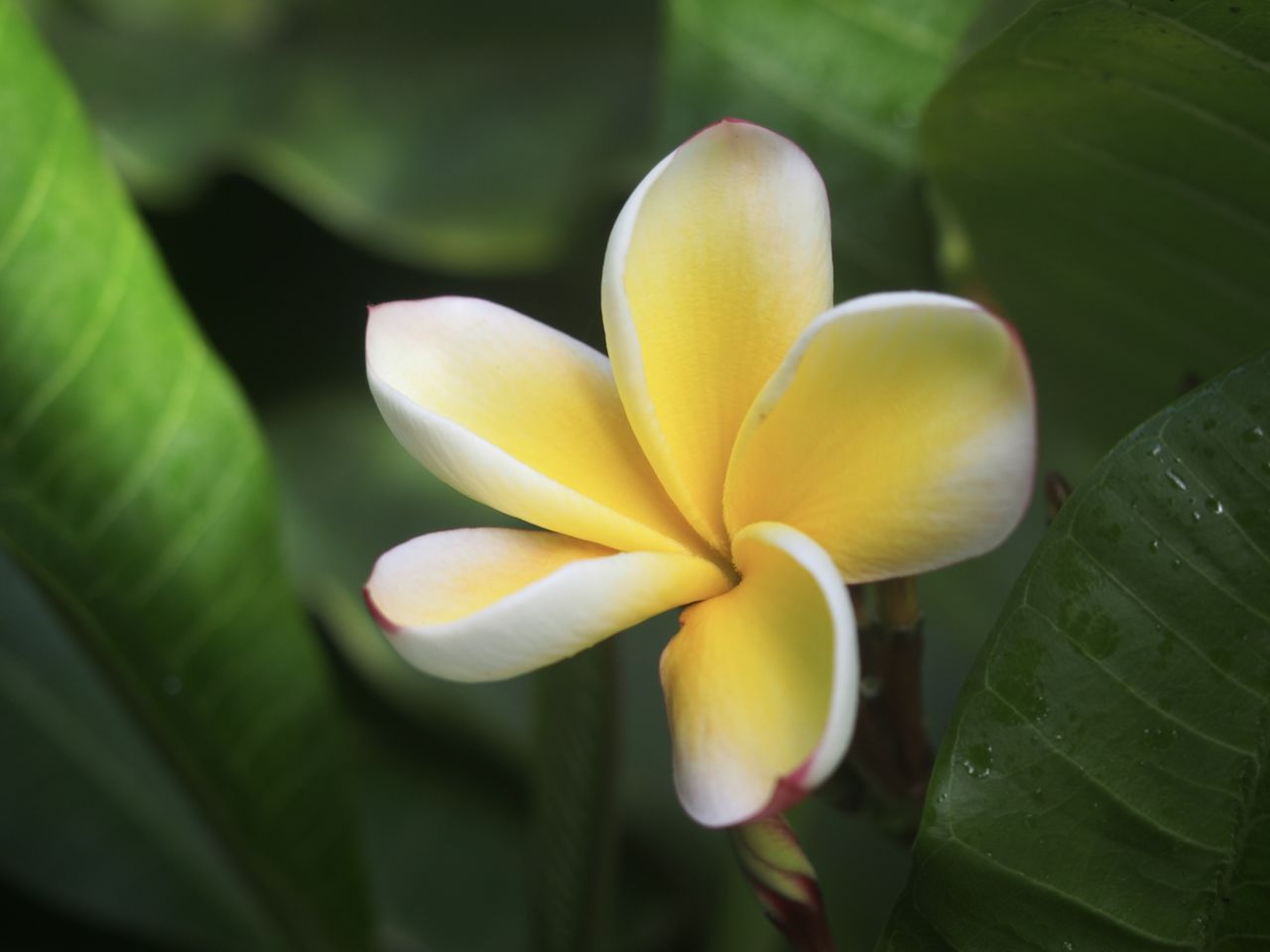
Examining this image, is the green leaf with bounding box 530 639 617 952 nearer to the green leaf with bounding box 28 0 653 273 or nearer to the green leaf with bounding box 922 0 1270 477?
the green leaf with bounding box 922 0 1270 477

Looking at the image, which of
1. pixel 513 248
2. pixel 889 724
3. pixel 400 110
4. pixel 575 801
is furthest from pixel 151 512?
pixel 400 110

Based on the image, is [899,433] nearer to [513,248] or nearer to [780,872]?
[780,872]

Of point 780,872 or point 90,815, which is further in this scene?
point 90,815

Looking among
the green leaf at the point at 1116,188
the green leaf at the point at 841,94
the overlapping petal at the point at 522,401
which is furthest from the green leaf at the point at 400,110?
the overlapping petal at the point at 522,401

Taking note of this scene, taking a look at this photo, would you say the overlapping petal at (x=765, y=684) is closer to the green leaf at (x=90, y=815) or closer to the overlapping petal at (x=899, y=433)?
the overlapping petal at (x=899, y=433)

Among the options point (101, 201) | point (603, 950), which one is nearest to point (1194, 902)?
point (603, 950)

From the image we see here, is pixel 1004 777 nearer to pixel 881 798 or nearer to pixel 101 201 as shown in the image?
pixel 881 798
